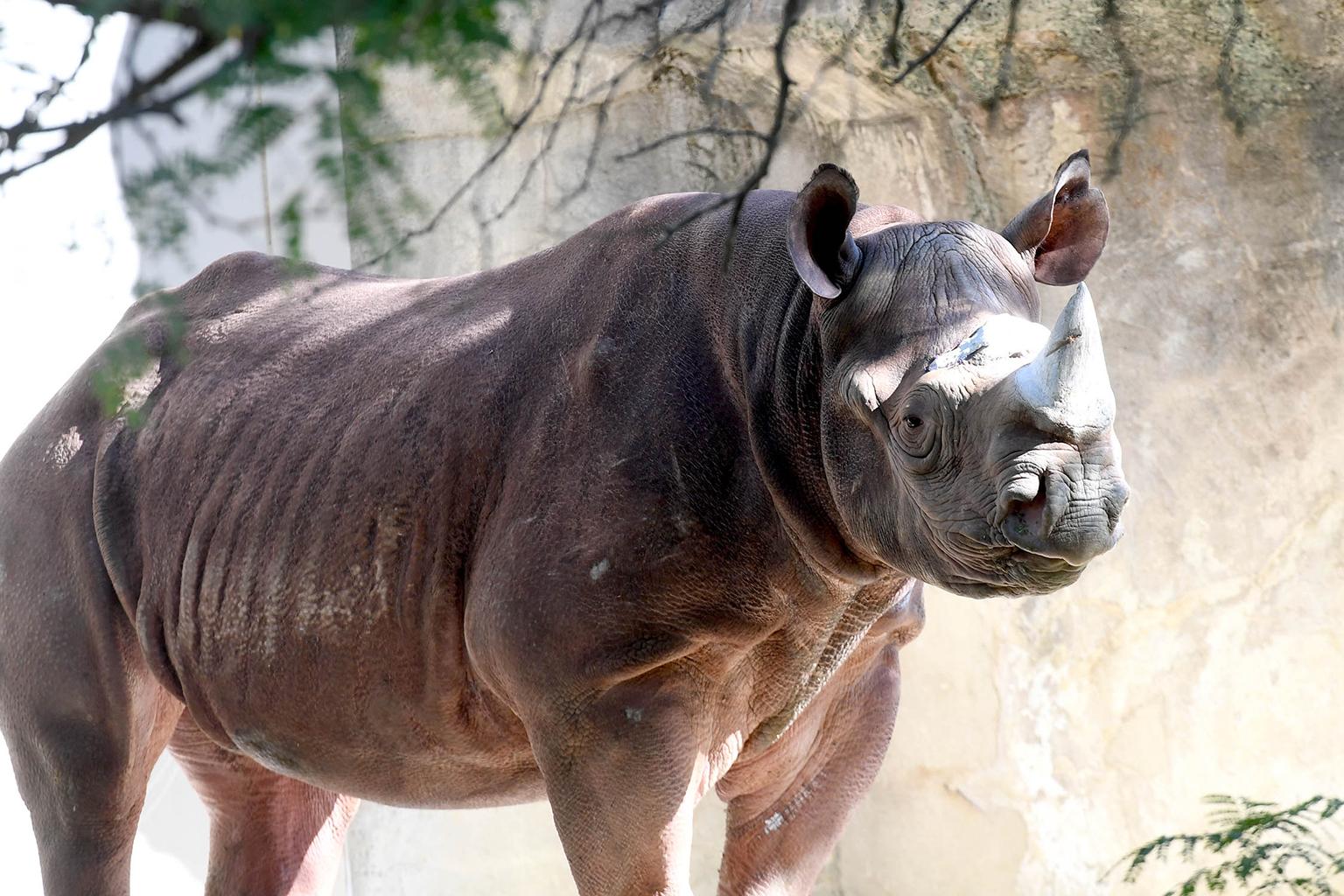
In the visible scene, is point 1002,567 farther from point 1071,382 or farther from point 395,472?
point 395,472

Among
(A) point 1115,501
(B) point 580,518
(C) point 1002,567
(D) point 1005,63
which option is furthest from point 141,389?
(A) point 1115,501

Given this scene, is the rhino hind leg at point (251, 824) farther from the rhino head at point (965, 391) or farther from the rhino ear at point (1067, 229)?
the rhino ear at point (1067, 229)

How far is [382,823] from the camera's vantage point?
491 cm

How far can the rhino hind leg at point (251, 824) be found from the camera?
127 inches

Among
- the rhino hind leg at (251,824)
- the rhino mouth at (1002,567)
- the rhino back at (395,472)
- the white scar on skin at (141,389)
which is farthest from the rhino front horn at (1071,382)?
the rhino hind leg at (251,824)

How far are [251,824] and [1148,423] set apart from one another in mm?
2122

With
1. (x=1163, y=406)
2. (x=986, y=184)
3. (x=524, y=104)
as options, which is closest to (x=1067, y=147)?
(x=986, y=184)

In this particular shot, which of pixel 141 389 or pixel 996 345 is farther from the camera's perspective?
pixel 141 389

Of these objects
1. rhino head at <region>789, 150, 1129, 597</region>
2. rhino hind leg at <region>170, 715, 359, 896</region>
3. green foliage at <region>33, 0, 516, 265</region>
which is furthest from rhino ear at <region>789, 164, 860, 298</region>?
rhino hind leg at <region>170, 715, 359, 896</region>

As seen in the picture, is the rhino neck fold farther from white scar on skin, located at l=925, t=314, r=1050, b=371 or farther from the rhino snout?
the rhino snout

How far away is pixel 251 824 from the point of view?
324cm

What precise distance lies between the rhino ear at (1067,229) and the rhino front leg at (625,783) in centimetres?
76

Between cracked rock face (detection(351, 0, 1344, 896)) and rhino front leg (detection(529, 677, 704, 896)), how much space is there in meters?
1.61

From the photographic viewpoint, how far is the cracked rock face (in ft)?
12.1
